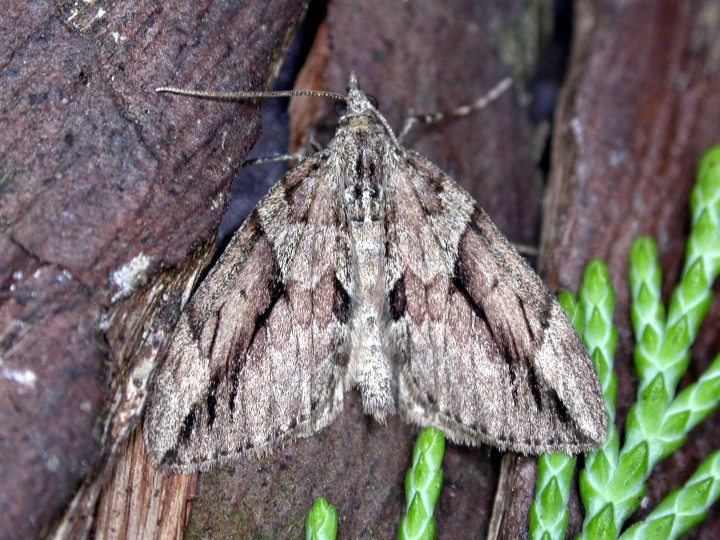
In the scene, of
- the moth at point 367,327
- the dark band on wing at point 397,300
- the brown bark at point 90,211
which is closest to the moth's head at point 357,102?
the moth at point 367,327

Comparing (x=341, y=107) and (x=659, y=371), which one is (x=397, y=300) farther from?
(x=659, y=371)

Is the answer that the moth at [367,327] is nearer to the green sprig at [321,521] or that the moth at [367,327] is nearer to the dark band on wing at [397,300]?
the dark band on wing at [397,300]

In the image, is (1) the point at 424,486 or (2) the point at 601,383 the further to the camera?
(2) the point at 601,383

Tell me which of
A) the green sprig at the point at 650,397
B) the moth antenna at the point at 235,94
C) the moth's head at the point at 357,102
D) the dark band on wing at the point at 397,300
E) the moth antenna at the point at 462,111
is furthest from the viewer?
the moth antenna at the point at 462,111

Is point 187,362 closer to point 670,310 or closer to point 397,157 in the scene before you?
point 397,157

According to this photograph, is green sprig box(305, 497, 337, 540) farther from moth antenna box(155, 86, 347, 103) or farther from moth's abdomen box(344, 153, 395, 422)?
moth antenna box(155, 86, 347, 103)

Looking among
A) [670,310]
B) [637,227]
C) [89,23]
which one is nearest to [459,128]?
[637,227]

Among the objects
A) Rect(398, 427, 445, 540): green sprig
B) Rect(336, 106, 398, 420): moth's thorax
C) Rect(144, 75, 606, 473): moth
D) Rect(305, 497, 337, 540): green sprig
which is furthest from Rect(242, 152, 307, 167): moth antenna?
Rect(305, 497, 337, 540): green sprig

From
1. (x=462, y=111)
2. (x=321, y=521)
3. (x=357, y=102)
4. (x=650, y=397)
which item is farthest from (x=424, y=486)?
(x=462, y=111)
